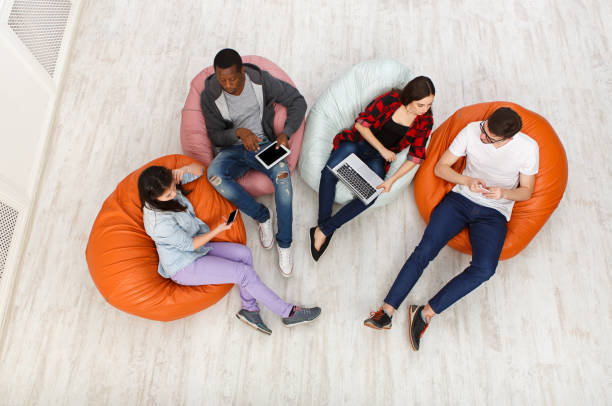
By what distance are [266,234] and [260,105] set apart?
32.1 inches

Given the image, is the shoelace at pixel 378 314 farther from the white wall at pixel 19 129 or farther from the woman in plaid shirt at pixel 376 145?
the white wall at pixel 19 129

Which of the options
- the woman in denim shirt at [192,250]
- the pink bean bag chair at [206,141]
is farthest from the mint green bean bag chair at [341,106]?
the woman in denim shirt at [192,250]

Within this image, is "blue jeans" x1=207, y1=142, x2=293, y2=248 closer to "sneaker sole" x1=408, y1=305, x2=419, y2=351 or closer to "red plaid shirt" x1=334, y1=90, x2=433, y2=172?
"red plaid shirt" x1=334, y1=90, x2=433, y2=172

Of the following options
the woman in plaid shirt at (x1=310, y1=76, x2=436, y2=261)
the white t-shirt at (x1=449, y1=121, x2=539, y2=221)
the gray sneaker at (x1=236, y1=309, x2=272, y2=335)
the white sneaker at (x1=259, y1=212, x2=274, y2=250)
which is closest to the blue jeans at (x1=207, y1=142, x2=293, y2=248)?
the white sneaker at (x1=259, y1=212, x2=274, y2=250)

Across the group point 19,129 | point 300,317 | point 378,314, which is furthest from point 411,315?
point 19,129

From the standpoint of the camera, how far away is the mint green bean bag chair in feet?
8.54

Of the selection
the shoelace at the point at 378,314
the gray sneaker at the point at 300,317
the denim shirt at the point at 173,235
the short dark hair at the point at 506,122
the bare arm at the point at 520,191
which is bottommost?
the gray sneaker at the point at 300,317

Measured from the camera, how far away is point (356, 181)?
7.84ft

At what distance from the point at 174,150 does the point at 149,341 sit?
4.37ft

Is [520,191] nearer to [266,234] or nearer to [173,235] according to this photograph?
[266,234]

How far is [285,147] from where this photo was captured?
2.37m

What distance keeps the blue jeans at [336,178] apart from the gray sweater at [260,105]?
32 centimetres

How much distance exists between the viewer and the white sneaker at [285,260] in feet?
8.14

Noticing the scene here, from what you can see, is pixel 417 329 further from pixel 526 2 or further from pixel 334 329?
pixel 526 2
